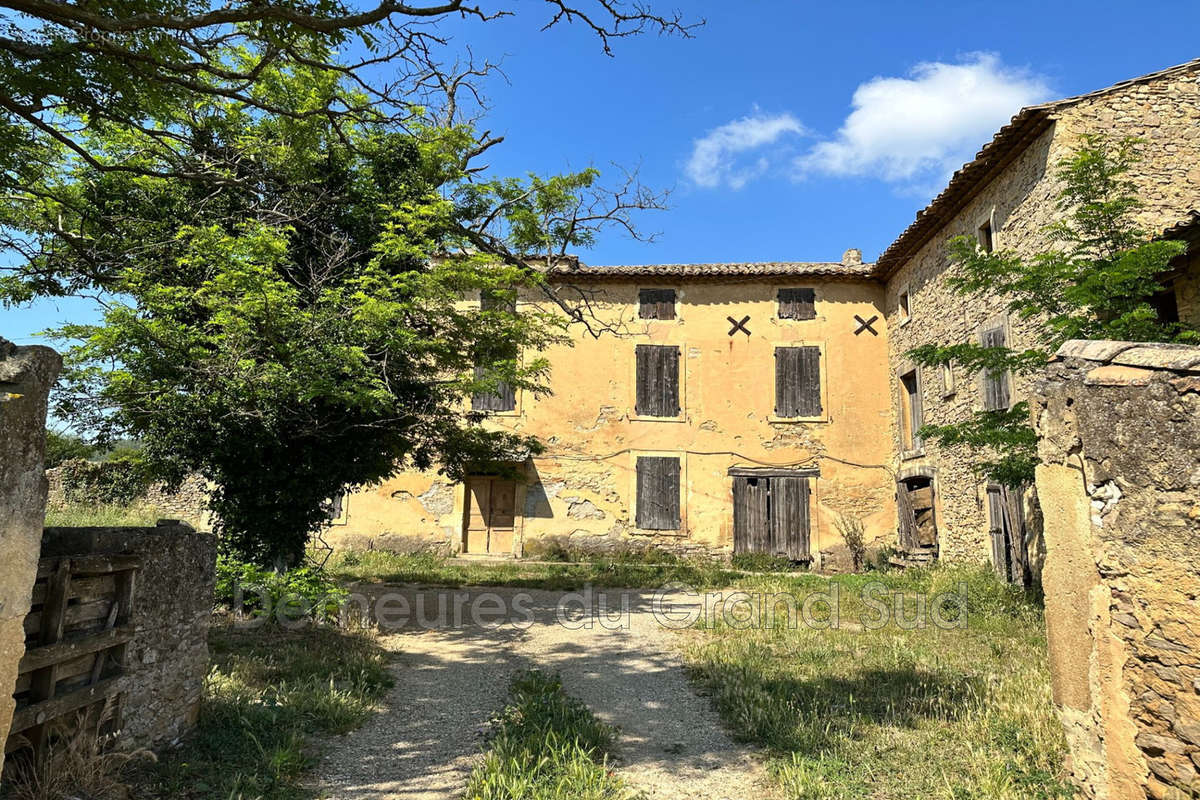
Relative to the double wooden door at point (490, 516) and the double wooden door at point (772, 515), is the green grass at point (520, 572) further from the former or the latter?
the double wooden door at point (772, 515)

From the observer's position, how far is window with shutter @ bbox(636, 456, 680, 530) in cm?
1614

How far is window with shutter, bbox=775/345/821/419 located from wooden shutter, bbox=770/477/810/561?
1648 mm

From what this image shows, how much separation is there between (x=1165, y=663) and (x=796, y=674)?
3.80 meters

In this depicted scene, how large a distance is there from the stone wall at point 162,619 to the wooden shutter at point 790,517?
42.5 feet

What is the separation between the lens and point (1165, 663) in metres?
3.06

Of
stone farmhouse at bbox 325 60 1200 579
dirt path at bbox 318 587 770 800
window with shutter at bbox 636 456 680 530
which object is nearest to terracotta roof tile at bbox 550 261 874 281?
stone farmhouse at bbox 325 60 1200 579

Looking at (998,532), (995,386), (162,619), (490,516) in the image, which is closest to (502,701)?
(162,619)

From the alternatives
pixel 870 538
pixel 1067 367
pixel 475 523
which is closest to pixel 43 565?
pixel 1067 367

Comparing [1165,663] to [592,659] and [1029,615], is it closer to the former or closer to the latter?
[592,659]

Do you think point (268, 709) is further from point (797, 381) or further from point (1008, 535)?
point (797, 381)

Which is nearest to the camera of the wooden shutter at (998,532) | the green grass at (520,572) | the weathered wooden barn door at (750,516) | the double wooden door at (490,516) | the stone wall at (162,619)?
the stone wall at (162,619)

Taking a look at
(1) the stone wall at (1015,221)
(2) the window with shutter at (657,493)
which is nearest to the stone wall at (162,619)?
(1) the stone wall at (1015,221)

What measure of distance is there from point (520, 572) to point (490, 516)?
118 inches

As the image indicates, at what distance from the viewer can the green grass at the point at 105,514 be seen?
45.6ft
